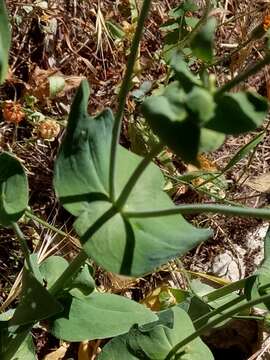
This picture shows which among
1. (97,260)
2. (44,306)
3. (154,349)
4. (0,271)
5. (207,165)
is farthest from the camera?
(207,165)

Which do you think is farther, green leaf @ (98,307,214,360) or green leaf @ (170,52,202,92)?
green leaf @ (98,307,214,360)

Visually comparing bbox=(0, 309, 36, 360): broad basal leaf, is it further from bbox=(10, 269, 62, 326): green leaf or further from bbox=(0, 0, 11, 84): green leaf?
bbox=(0, 0, 11, 84): green leaf

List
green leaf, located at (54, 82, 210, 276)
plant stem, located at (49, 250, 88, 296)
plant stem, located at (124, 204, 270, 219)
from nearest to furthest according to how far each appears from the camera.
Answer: plant stem, located at (124, 204, 270, 219)
green leaf, located at (54, 82, 210, 276)
plant stem, located at (49, 250, 88, 296)

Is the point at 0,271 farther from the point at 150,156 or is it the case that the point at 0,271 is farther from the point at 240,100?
the point at 240,100

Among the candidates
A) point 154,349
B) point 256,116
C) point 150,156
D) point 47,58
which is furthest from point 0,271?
point 256,116

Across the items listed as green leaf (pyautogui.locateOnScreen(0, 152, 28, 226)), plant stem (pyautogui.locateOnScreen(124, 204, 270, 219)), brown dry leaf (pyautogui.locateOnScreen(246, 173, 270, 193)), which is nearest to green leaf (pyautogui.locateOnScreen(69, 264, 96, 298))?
green leaf (pyautogui.locateOnScreen(0, 152, 28, 226))
